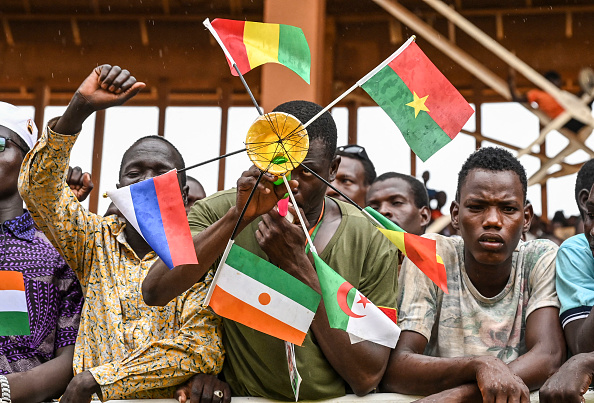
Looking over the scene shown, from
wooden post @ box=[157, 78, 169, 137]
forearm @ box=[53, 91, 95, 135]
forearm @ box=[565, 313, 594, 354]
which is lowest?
forearm @ box=[565, 313, 594, 354]

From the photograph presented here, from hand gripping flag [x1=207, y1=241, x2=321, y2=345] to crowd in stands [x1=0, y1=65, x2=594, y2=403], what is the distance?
0.08m

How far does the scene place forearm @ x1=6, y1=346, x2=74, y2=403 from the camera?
8.97ft

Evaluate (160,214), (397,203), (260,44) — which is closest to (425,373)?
(160,214)

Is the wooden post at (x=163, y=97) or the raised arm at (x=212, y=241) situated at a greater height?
the wooden post at (x=163, y=97)

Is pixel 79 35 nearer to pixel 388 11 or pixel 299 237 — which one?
pixel 388 11

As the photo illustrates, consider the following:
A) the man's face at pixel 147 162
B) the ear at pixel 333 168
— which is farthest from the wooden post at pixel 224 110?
the ear at pixel 333 168

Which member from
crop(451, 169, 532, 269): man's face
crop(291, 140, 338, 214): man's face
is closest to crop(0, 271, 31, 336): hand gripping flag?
crop(291, 140, 338, 214): man's face

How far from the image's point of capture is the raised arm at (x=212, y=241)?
248 centimetres

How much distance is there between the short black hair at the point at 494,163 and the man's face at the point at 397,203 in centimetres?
96

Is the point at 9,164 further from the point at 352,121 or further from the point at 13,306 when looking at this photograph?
the point at 352,121

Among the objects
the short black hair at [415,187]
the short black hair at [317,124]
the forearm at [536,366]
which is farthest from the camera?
the short black hair at [415,187]

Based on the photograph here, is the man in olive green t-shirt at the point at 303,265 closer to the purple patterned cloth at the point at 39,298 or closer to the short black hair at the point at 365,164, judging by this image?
the purple patterned cloth at the point at 39,298

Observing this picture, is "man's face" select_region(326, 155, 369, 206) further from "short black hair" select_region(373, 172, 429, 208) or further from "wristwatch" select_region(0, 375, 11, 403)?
"wristwatch" select_region(0, 375, 11, 403)

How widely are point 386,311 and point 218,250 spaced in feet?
1.92
